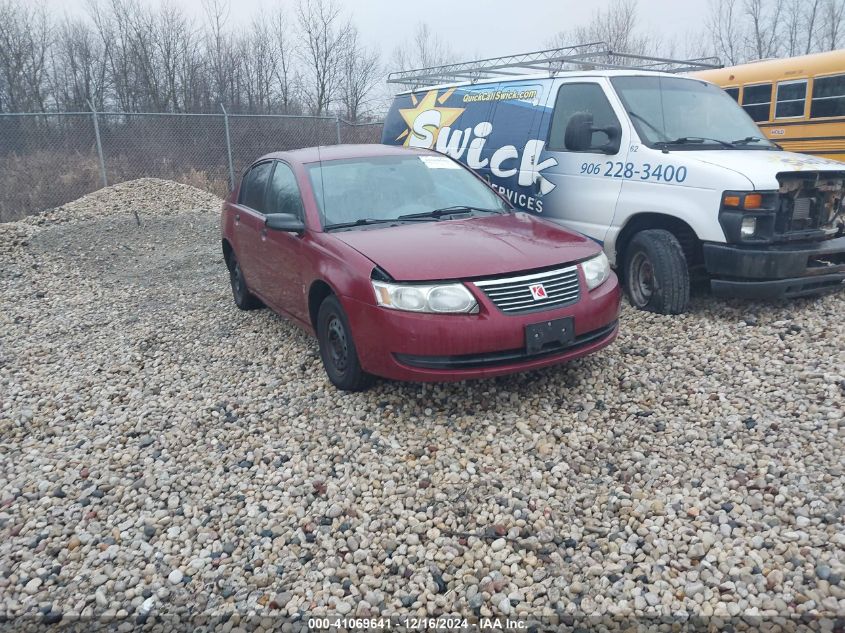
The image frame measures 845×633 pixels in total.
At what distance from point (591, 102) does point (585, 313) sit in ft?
9.50

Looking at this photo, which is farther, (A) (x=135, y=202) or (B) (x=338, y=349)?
(A) (x=135, y=202)

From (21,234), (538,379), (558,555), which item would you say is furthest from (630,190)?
(21,234)

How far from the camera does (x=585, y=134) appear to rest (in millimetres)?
5754

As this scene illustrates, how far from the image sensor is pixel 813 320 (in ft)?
17.0

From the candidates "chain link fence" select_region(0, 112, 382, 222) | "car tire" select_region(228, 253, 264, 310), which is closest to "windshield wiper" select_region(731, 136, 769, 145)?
"car tire" select_region(228, 253, 264, 310)

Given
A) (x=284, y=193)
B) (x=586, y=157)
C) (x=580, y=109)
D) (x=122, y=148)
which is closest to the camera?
(x=284, y=193)

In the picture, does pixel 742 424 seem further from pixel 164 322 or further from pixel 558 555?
pixel 164 322

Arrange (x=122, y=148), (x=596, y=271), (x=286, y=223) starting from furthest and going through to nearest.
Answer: (x=122, y=148), (x=286, y=223), (x=596, y=271)

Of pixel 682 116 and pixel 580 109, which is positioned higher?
pixel 580 109

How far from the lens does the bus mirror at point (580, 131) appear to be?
574cm

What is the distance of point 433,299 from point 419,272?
0.62 feet

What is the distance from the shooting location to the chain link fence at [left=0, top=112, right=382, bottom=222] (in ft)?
47.2

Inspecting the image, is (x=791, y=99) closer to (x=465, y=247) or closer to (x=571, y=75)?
(x=571, y=75)

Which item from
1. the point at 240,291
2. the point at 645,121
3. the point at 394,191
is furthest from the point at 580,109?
the point at 240,291
